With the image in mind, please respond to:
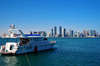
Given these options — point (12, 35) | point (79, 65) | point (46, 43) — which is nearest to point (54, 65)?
point (79, 65)

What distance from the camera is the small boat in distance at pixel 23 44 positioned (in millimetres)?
24272

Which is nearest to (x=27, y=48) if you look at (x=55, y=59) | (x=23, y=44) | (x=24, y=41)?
(x=23, y=44)

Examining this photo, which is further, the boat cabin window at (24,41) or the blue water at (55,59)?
the boat cabin window at (24,41)

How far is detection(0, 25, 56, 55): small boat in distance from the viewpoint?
24272 mm

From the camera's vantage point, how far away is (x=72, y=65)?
697 inches

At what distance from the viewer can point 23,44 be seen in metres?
26.9

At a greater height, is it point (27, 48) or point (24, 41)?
point (24, 41)

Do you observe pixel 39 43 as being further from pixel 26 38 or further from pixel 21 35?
pixel 21 35

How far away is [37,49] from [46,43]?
5.17m

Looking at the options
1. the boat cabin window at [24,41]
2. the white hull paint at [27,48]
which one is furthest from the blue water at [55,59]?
the boat cabin window at [24,41]

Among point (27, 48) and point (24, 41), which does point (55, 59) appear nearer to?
point (27, 48)

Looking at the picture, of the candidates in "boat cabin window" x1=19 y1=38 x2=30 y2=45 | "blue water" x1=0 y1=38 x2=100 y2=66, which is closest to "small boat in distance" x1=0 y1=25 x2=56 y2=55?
"boat cabin window" x1=19 y1=38 x2=30 y2=45

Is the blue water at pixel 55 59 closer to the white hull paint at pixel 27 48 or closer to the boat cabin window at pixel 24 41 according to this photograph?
the white hull paint at pixel 27 48

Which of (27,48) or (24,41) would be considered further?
(24,41)
